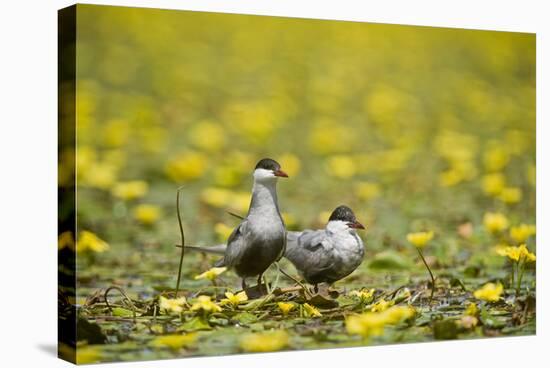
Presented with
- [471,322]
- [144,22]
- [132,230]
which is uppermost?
[144,22]

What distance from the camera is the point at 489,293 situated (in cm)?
650

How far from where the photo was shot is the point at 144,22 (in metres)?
5.84

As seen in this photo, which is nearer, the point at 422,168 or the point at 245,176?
the point at 245,176

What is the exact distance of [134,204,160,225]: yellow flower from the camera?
19.4 feet

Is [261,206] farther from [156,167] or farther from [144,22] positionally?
[144,22]

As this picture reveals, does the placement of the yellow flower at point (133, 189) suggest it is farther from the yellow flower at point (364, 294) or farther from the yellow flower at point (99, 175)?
the yellow flower at point (364, 294)

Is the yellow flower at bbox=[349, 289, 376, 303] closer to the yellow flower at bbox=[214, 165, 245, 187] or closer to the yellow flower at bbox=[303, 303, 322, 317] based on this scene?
the yellow flower at bbox=[303, 303, 322, 317]

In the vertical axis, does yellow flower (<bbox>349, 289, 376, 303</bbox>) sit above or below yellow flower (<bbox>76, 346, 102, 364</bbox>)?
above

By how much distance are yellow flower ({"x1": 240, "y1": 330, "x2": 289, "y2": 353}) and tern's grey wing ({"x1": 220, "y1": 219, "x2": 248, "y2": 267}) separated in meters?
0.39

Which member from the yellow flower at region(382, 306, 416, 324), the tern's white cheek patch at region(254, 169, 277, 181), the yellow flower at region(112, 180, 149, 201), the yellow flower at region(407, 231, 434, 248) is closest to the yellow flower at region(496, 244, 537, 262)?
the yellow flower at region(407, 231, 434, 248)

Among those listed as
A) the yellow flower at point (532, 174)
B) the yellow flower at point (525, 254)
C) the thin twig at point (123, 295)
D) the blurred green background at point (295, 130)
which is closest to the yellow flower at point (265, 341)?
the blurred green background at point (295, 130)

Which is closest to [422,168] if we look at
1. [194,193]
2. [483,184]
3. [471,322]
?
[483,184]

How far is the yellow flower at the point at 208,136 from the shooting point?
19.9ft

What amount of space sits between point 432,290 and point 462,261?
28cm
